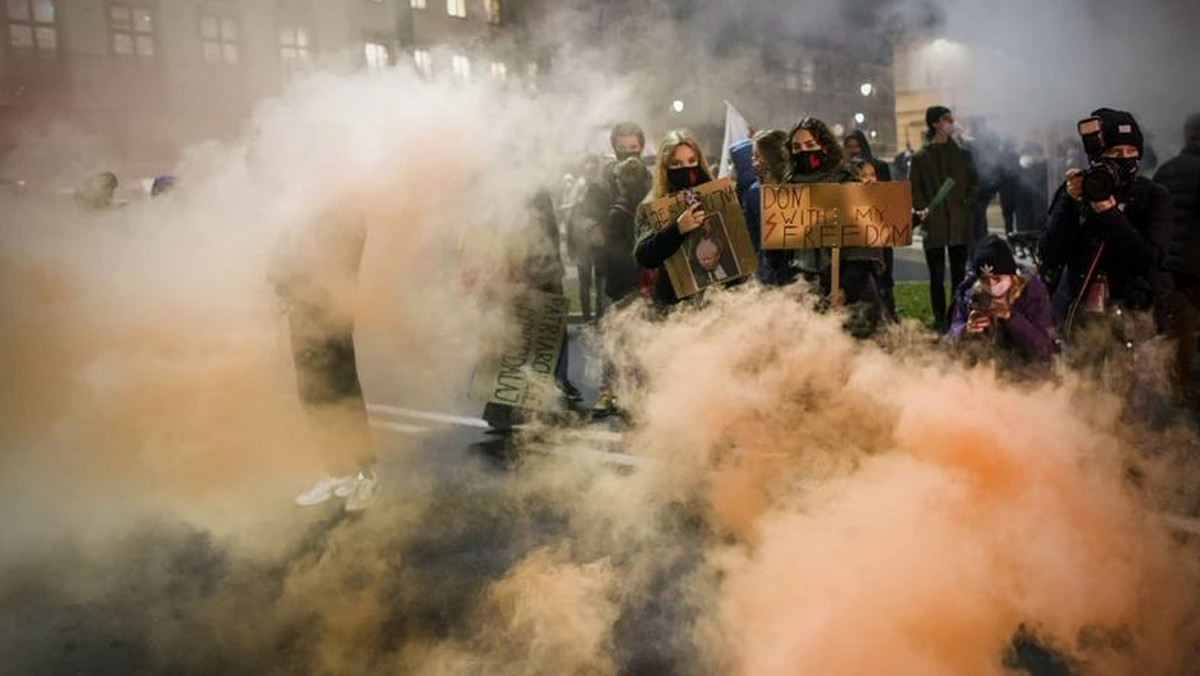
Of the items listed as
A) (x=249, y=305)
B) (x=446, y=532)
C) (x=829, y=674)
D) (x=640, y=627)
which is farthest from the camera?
(x=249, y=305)

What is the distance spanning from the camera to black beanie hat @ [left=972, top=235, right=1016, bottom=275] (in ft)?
16.9

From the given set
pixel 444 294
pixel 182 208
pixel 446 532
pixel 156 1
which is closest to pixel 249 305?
pixel 182 208

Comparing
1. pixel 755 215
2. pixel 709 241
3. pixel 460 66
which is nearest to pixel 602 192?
pixel 460 66

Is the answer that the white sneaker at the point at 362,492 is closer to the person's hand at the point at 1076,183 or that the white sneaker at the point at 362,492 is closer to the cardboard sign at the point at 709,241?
the cardboard sign at the point at 709,241

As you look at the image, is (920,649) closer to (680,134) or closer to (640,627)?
(640,627)

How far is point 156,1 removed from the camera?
16.3 metres

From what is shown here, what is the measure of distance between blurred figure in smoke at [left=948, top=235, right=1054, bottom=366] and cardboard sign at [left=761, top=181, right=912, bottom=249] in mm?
408

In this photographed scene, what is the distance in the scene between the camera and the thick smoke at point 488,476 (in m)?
3.40

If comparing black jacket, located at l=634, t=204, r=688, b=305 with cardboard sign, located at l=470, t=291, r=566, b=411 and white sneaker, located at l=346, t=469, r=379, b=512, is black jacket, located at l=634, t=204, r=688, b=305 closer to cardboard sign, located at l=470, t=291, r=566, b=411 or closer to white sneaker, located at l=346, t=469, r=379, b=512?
cardboard sign, located at l=470, t=291, r=566, b=411

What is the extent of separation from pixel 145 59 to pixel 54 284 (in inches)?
452

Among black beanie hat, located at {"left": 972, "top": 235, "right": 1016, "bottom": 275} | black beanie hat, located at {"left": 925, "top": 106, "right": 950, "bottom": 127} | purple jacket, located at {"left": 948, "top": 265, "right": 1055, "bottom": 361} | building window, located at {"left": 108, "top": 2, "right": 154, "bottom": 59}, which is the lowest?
purple jacket, located at {"left": 948, "top": 265, "right": 1055, "bottom": 361}

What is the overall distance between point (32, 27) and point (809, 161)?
1455 cm

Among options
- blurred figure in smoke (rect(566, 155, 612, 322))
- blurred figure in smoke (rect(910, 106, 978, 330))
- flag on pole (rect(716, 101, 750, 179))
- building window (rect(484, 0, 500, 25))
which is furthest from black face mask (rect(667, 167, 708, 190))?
building window (rect(484, 0, 500, 25))

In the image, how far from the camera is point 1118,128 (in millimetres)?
5129
